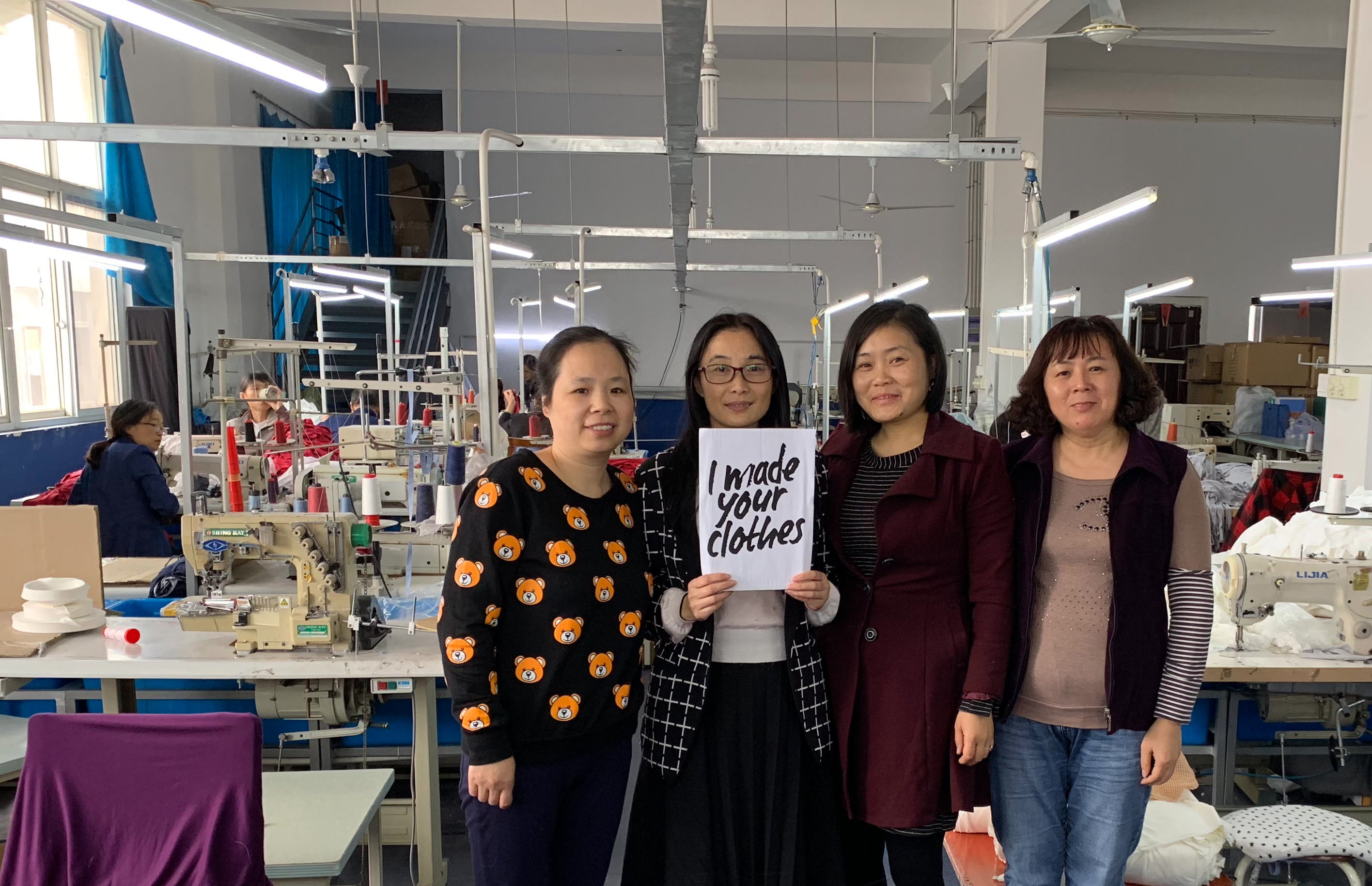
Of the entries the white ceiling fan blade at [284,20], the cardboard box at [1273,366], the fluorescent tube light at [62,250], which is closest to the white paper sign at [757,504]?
the white ceiling fan blade at [284,20]

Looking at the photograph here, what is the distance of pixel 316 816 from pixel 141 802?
46 cm

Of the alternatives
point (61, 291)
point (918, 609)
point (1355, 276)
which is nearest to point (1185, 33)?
point (1355, 276)

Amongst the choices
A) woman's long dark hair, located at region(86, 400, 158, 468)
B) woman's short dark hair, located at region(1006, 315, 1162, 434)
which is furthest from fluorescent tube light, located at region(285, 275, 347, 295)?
woman's short dark hair, located at region(1006, 315, 1162, 434)

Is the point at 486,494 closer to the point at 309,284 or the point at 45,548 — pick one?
the point at 45,548

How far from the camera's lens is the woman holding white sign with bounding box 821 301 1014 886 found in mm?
1475

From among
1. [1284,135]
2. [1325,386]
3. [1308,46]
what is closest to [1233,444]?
[1325,386]

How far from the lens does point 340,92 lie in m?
11.7

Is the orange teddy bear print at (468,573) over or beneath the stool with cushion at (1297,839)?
over

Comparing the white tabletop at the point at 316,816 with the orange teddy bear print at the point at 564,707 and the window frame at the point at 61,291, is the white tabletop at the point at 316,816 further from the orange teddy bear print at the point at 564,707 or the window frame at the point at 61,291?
the window frame at the point at 61,291

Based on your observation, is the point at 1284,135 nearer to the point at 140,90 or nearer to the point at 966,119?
the point at 966,119

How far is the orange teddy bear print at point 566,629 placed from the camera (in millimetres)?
1462

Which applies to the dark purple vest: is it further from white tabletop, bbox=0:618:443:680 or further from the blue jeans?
white tabletop, bbox=0:618:443:680

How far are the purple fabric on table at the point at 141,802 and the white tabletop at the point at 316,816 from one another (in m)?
0.16

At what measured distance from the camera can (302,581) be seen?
2338mm
